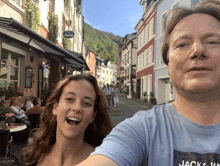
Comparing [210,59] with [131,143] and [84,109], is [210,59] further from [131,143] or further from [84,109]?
[84,109]

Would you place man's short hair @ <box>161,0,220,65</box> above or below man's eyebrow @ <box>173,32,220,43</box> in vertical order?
above

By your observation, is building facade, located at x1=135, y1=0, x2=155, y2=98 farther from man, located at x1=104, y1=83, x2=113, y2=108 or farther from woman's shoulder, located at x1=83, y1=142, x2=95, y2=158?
woman's shoulder, located at x1=83, y1=142, x2=95, y2=158

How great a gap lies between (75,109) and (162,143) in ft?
3.05

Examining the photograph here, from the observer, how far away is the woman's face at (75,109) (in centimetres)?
176

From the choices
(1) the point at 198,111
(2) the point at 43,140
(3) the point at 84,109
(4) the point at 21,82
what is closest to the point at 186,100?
(1) the point at 198,111

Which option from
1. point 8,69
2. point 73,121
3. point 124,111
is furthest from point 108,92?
point 73,121

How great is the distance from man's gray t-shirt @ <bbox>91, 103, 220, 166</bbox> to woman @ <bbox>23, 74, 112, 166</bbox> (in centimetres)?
79

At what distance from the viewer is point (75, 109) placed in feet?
5.75

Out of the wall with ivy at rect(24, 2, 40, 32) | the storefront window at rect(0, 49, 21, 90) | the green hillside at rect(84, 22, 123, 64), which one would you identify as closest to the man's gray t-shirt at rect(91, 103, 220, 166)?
the storefront window at rect(0, 49, 21, 90)

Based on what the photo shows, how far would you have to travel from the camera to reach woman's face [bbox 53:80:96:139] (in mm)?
1762

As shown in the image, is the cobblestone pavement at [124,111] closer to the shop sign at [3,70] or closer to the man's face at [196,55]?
the shop sign at [3,70]

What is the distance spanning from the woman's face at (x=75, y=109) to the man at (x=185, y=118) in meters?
0.75

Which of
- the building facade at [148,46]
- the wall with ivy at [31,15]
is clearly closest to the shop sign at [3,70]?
the wall with ivy at [31,15]

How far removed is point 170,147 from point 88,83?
3.71 feet
